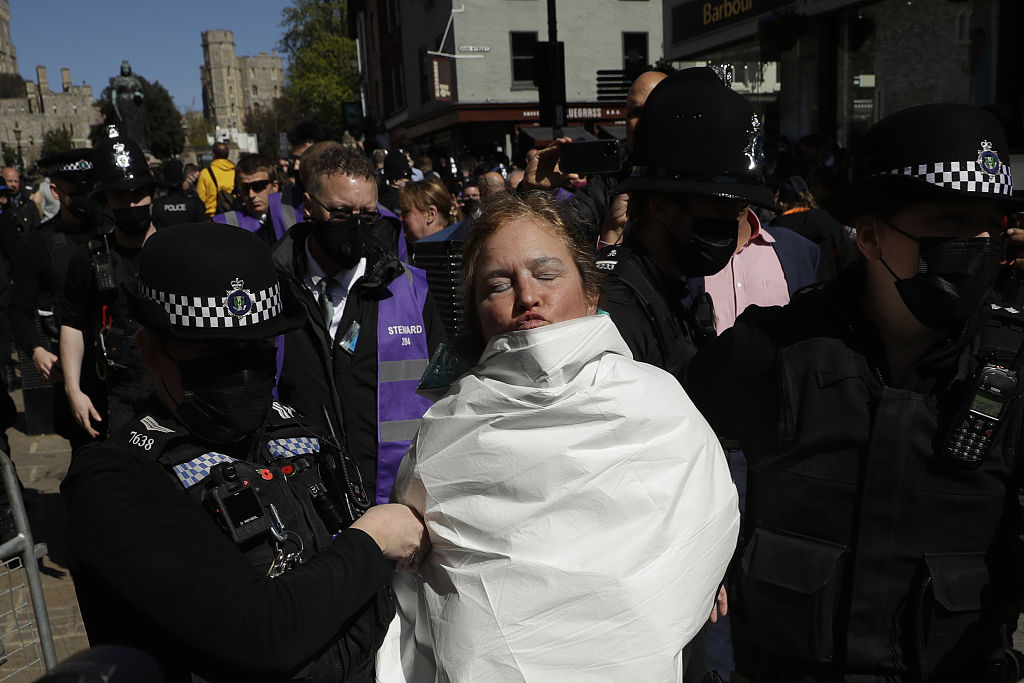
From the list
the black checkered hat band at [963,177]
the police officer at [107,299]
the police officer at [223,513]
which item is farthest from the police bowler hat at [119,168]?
the black checkered hat band at [963,177]

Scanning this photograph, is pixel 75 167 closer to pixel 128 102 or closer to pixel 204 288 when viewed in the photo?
pixel 204 288

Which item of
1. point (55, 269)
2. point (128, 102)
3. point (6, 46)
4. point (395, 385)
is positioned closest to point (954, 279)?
point (395, 385)

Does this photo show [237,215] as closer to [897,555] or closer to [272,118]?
[897,555]

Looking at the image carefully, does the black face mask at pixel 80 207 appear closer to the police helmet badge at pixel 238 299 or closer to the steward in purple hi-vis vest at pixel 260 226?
the steward in purple hi-vis vest at pixel 260 226

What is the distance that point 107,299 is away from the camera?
13.6 ft

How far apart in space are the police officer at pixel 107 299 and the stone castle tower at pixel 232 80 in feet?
439

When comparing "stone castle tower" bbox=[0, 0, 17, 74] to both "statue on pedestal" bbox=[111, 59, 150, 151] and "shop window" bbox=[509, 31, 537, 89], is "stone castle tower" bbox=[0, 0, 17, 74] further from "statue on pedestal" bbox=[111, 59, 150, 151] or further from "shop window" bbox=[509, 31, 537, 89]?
"statue on pedestal" bbox=[111, 59, 150, 151]

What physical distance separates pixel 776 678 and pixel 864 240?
3.52 ft

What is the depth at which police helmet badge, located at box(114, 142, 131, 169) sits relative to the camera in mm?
4445

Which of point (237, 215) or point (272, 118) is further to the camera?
point (272, 118)

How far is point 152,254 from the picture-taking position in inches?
70.8

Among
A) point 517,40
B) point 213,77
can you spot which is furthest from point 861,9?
point 213,77

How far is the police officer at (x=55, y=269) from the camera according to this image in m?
4.82

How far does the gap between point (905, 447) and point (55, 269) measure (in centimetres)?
535
